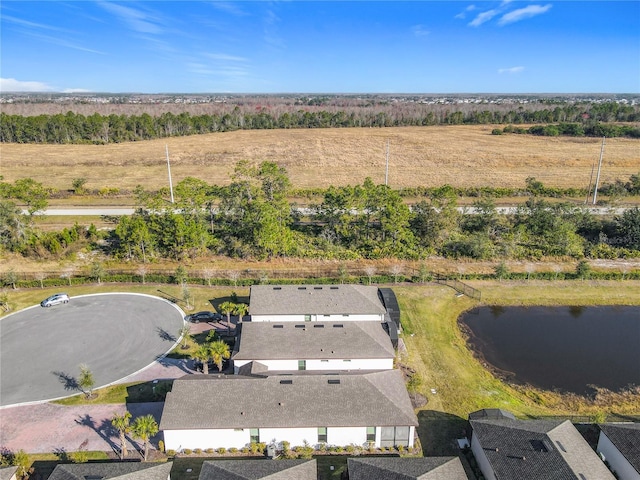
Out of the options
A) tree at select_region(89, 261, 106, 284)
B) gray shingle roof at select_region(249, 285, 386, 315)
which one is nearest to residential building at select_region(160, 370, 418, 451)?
gray shingle roof at select_region(249, 285, 386, 315)

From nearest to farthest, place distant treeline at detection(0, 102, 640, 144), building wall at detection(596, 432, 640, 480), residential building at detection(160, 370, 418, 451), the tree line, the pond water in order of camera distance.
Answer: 1. building wall at detection(596, 432, 640, 480)
2. residential building at detection(160, 370, 418, 451)
3. the pond water
4. the tree line
5. distant treeline at detection(0, 102, 640, 144)

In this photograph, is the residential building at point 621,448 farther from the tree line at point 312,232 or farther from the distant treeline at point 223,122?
the distant treeline at point 223,122

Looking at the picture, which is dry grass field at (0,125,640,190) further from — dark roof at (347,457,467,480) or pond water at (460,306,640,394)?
dark roof at (347,457,467,480)

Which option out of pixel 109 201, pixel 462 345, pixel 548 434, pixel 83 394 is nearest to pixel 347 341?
pixel 462 345

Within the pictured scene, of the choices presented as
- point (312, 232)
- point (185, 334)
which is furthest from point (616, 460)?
point (312, 232)

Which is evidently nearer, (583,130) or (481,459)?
(481,459)

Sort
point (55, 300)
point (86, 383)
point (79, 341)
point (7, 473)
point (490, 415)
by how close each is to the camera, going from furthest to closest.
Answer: point (55, 300)
point (79, 341)
point (86, 383)
point (490, 415)
point (7, 473)

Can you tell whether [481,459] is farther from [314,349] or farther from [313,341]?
[313,341]
